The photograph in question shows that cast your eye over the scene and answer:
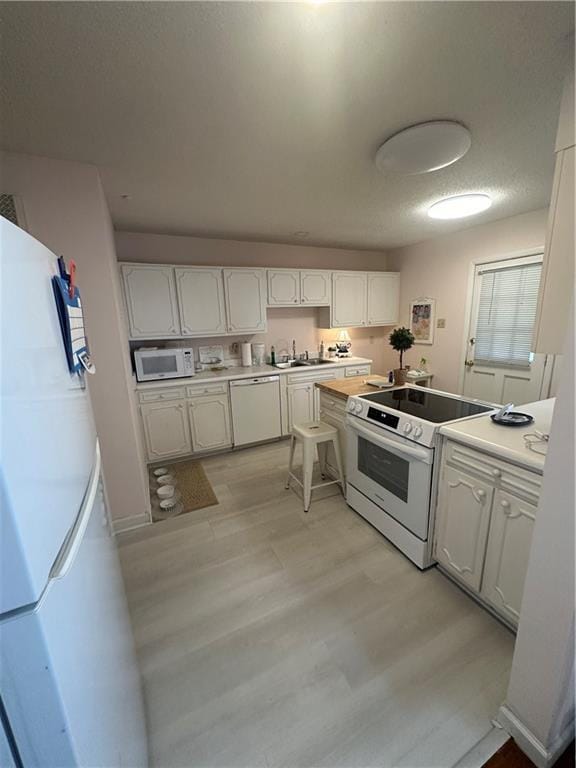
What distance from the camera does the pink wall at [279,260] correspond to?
11.3 feet

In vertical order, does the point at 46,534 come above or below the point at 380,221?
below

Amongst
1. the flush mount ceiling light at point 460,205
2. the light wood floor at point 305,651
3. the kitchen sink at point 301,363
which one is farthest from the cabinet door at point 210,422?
the flush mount ceiling light at point 460,205

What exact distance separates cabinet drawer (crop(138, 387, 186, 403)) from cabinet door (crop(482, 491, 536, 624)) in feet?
9.15

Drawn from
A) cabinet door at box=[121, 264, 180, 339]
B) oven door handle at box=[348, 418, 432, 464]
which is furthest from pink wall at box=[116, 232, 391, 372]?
oven door handle at box=[348, 418, 432, 464]

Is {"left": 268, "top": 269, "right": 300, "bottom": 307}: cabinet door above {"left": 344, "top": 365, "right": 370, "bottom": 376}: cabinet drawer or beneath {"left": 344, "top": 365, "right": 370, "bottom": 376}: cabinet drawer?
above

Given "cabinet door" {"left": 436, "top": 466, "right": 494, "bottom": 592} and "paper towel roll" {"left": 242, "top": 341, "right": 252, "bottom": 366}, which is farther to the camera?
"paper towel roll" {"left": 242, "top": 341, "right": 252, "bottom": 366}

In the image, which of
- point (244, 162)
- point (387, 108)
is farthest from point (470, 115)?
point (244, 162)

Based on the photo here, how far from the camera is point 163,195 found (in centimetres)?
237

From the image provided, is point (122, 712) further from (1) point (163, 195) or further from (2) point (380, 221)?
(2) point (380, 221)

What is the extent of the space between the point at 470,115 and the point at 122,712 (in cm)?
267

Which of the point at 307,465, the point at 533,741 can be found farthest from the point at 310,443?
the point at 533,741

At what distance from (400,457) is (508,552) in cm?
66

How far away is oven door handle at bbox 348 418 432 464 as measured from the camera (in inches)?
67.2

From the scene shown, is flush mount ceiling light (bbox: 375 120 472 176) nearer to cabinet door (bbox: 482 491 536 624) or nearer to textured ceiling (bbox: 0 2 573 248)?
textured ceiling (bbox: 0 2 573 248)
